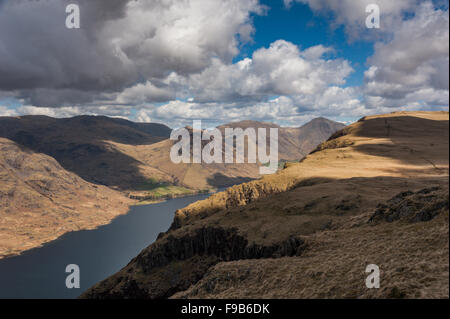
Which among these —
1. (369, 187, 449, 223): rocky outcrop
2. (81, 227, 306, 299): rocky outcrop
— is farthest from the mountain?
(81, 227, 306, 299): rocky outcrop

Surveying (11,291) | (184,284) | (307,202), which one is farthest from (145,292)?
(11,291)

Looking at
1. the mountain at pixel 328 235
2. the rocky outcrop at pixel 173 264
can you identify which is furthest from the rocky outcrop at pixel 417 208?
the rocky outcrop at pixel 173 264

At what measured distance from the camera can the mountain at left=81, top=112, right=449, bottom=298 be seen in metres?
21.2

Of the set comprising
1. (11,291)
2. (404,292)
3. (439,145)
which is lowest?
(11,291)

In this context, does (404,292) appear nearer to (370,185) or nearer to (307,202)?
(307,202)

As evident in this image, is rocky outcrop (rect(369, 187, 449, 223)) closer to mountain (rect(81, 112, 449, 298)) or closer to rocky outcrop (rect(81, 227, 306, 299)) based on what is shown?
mountain (rect(81, 112, 449, 298))

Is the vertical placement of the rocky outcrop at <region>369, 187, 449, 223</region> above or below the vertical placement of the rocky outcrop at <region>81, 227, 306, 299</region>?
above

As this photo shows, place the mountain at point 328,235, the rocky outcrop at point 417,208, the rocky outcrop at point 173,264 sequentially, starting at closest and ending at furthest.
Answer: the mountain at point 328,235 → the rocky outcrop at point 417,208 → the rocky outcrop at point 173,264

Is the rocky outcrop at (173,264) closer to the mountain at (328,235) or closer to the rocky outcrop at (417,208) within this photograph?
the mountain at (328,235)

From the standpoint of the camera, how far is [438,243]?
850 inches

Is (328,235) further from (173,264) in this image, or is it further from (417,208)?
(173,264)

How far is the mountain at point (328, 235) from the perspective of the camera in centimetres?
2125
